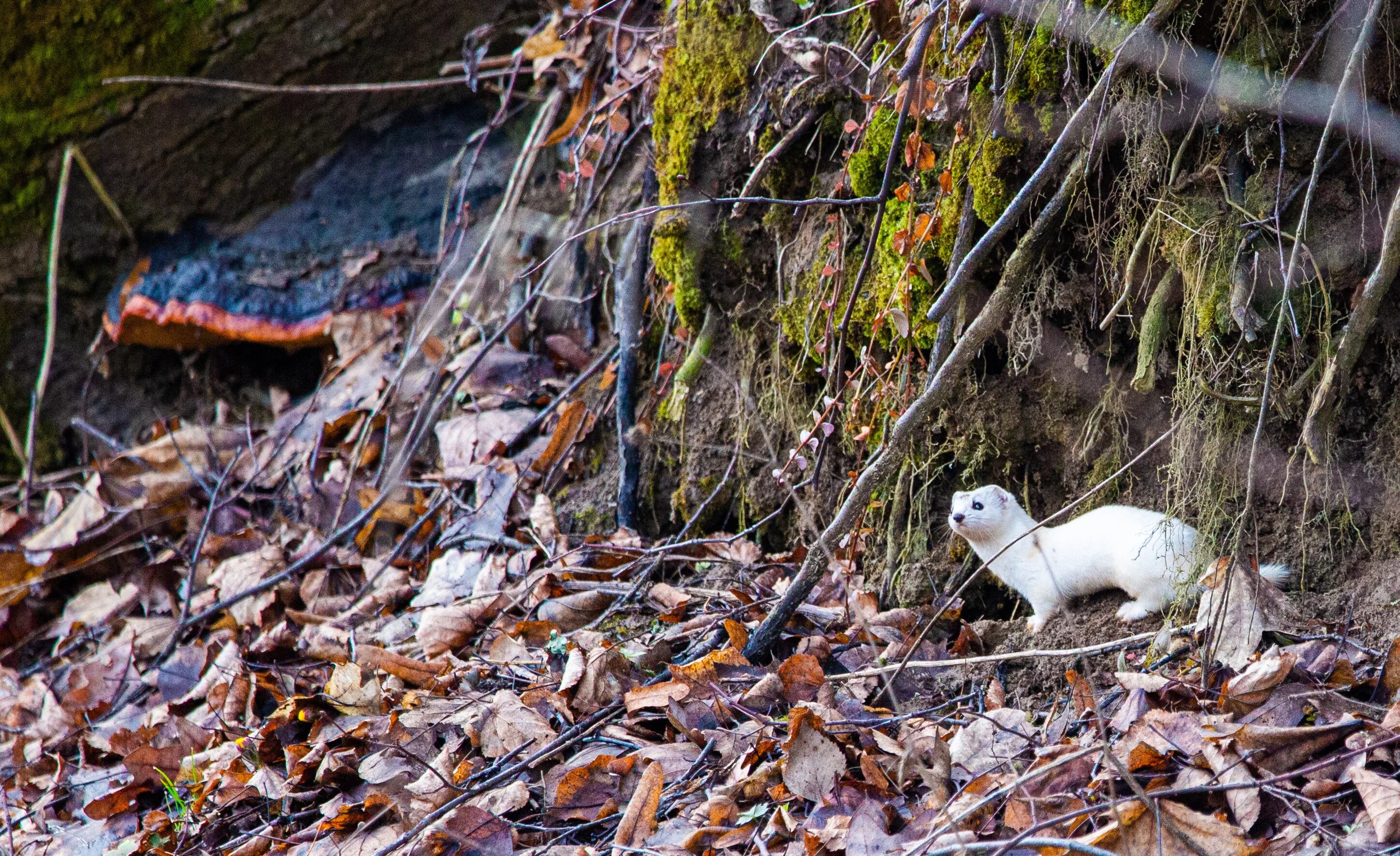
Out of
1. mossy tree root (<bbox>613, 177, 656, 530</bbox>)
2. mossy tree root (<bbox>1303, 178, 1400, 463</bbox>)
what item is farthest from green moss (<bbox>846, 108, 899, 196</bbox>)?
mossy tree root (<bbox>1303, 178, 1400, 463</bbox>)

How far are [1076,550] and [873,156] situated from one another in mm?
1328

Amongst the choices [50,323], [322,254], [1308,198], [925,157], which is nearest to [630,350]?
[925,157]

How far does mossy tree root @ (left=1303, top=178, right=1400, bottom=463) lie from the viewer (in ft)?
8.02

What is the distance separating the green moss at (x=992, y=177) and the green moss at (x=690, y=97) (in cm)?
107

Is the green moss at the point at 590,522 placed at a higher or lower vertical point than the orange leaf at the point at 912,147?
lower

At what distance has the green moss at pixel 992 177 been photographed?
2912 millimetres

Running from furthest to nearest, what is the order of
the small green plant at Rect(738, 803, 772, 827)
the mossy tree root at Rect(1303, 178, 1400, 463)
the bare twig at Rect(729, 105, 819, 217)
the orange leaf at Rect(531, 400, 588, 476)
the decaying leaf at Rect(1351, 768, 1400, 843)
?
the orange leaf at Rect(531, 400, 588, 476)
the bare twig at Rect(729, 105, 819, 217)
the mossy tree root at Rect(1303, 178, 1400, 463)
the small green plant at Rect(738, 803, 772, 827)
the decaying leaf at Rect(1351, 768, 1400, 843)

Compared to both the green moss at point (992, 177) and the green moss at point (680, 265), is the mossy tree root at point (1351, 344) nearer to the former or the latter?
the green moss at point (992, 177)

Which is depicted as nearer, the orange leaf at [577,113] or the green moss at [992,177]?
the green moss at [992,177]

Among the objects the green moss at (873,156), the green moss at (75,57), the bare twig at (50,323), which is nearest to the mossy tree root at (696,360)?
the green moss at (873,156)

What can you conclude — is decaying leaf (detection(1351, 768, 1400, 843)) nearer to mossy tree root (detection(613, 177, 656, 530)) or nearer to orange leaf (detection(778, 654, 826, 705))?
orange leaf (detection(778, 654, 826, 705))

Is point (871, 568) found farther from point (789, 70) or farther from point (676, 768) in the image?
point (789, 70)

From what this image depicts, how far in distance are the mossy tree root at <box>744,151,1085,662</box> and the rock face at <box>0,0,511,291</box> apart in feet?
12.4

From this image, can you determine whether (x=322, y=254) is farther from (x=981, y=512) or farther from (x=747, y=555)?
(x=981, y=512)
